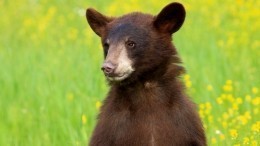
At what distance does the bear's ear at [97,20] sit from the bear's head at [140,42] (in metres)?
0.10

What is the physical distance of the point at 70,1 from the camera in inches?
712

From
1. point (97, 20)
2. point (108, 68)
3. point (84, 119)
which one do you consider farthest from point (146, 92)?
point (84, 119)

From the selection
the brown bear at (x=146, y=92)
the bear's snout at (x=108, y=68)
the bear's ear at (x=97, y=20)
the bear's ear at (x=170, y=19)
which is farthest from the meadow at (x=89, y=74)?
the bear's snout at (x=108, y=68)

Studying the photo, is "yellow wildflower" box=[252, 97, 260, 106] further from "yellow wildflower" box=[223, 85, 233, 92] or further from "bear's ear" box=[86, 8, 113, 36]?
"bear's ear" box=[86, 8, 113, 36]

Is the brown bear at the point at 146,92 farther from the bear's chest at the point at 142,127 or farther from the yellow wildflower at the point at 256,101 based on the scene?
the yellow wildflower at the point at 256,101

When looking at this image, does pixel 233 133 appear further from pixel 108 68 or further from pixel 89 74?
pixel 89 74

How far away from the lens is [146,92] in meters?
7.26

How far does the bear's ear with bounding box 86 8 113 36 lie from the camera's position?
7598 millimetres

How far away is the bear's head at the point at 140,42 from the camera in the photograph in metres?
7.02

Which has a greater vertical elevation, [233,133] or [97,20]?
[97,20]

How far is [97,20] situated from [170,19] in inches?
25.1

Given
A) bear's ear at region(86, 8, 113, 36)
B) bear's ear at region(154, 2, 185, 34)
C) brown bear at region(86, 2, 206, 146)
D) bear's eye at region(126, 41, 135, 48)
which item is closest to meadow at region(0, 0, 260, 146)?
brown bear at region(86, 2, 206, 146)

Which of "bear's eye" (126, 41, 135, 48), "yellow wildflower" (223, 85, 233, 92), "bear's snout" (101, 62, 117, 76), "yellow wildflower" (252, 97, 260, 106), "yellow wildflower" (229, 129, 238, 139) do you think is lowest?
"yellow wildflower" (229, 129, 238, 139)

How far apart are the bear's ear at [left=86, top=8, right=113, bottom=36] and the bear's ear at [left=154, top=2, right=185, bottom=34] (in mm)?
457
